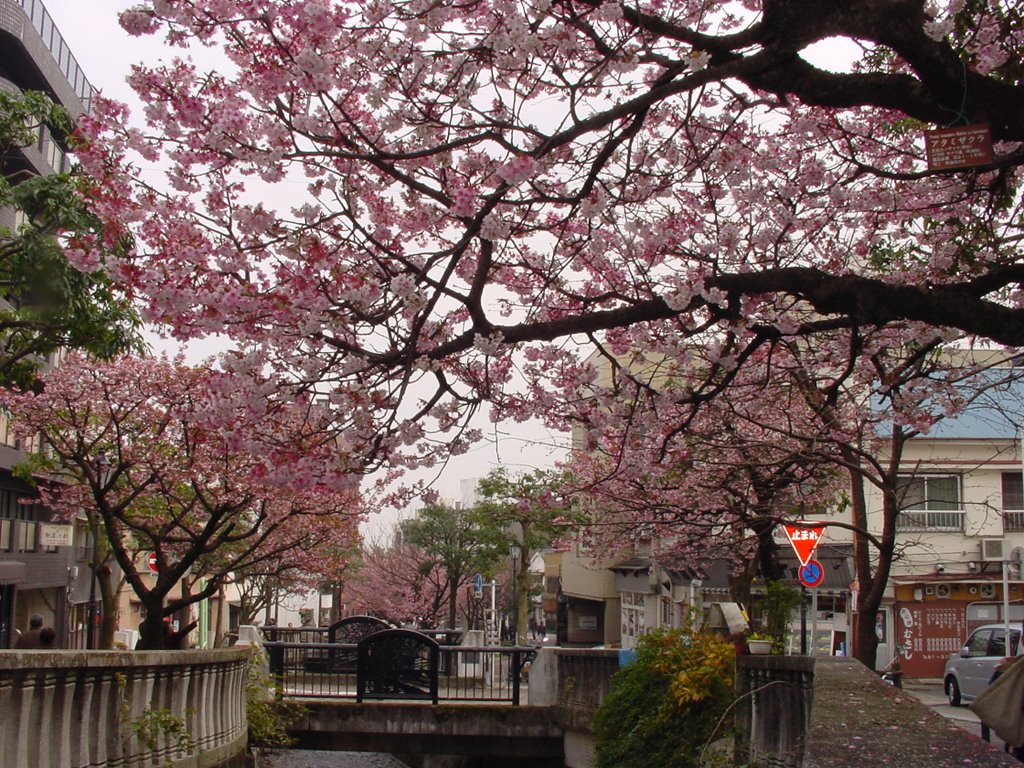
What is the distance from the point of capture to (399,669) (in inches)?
750

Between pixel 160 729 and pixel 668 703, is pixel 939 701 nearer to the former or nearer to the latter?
pixel 668 703

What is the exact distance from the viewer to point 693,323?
28.6 feet

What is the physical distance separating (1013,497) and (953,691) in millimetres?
12284

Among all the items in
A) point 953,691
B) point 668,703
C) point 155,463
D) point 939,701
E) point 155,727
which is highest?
point 155,463

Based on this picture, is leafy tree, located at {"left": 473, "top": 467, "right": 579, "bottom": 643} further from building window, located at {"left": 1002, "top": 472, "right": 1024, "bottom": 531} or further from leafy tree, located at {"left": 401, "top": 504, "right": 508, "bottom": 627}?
building window, located at {"left": 1002, "top": 472, "right": 1024, "bottom": 531}

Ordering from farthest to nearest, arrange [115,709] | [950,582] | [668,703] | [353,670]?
1. [950,582]
2. [353,670]
3. [668,703]
4. [115,709]

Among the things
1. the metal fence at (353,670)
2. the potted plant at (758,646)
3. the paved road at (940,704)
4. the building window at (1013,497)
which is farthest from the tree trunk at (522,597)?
the potted plant at (758,646)

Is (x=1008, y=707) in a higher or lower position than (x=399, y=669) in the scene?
higher

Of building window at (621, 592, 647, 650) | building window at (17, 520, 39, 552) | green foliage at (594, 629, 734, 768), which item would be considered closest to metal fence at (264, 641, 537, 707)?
green foliage at (594, 629, 734, 768)

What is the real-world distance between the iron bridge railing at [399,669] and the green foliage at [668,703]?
545 cm

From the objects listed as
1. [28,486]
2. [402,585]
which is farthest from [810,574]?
[402,585]

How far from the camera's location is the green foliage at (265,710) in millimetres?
14413

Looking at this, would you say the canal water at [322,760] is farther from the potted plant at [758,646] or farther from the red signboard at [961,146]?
the red signboard at [961,146]

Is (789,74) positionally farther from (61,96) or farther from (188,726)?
(61,96)
